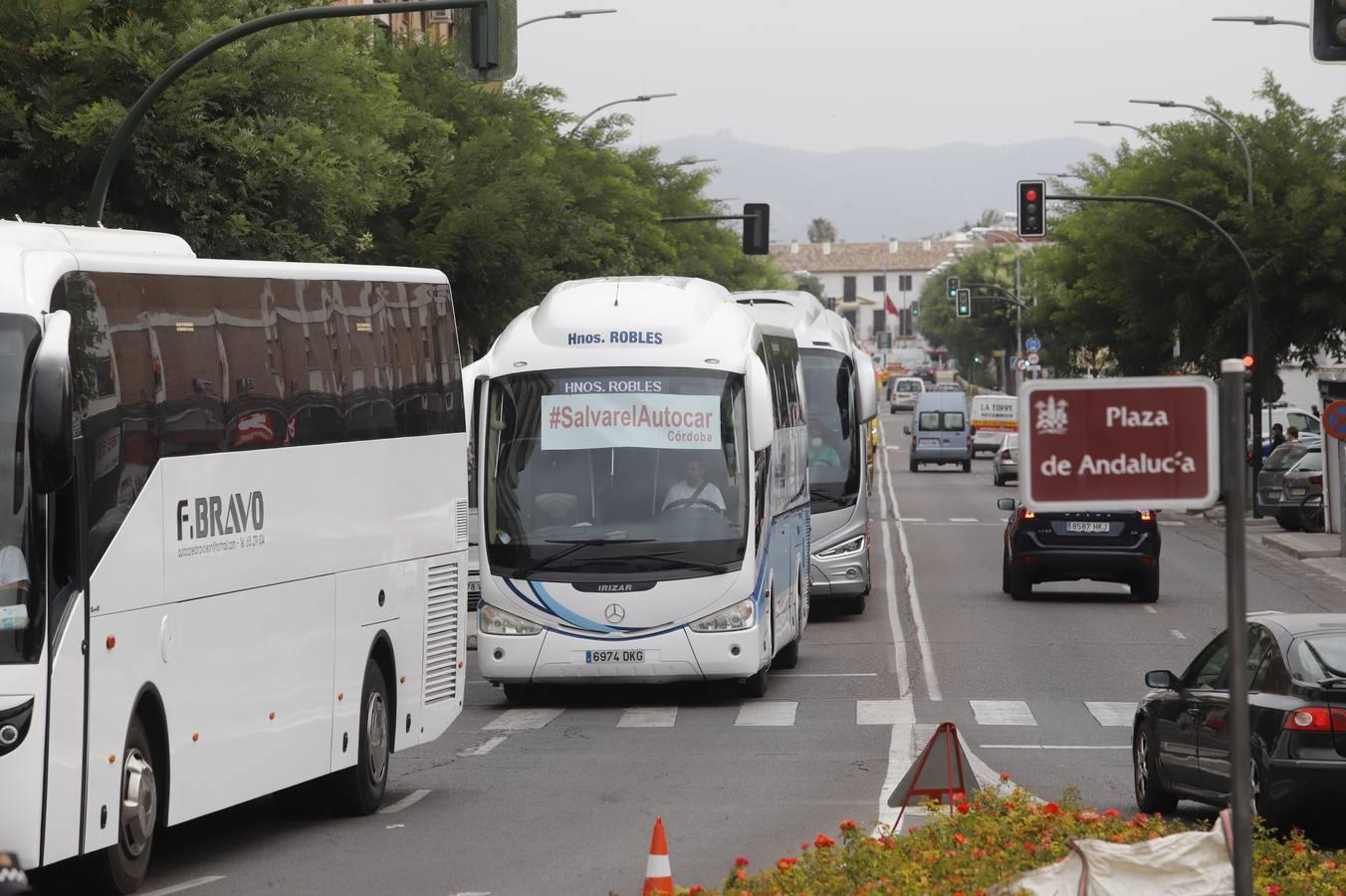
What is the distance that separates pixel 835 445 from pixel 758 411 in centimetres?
1024

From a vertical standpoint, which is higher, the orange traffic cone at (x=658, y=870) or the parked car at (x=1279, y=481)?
the orange traffic cone at (x=658, y=870)

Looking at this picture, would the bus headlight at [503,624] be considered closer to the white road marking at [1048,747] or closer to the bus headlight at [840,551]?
the white road marking at [1048,747]

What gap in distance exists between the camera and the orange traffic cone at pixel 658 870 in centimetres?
869

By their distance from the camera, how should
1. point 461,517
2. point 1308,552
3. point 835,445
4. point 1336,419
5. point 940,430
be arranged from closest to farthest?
point 461,517 < point 835,445 < point 1336,419 < point 1308,552 < point 940,430

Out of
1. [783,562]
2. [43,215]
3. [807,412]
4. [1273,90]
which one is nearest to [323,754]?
[783,562]

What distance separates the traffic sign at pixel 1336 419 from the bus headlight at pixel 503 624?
20704mm

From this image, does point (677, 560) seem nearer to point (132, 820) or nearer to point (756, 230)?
point (132, 820)

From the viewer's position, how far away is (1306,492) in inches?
1750

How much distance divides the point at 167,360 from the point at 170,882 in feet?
8.43

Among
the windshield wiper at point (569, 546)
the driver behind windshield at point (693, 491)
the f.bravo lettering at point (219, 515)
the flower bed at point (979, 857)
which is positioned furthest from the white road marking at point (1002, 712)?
the f.bravo lettering at point (219, 515)

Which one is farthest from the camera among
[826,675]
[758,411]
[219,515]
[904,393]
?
[904,393]

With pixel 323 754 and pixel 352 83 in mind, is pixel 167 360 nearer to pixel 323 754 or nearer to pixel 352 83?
pixel 323 754

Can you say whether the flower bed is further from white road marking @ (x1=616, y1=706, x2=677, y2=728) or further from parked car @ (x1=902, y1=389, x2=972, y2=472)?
parked car @ (x1=902, y1=389, x2=972, y2=472)

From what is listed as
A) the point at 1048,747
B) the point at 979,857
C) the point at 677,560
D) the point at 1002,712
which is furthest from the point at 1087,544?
the point at 979,857
